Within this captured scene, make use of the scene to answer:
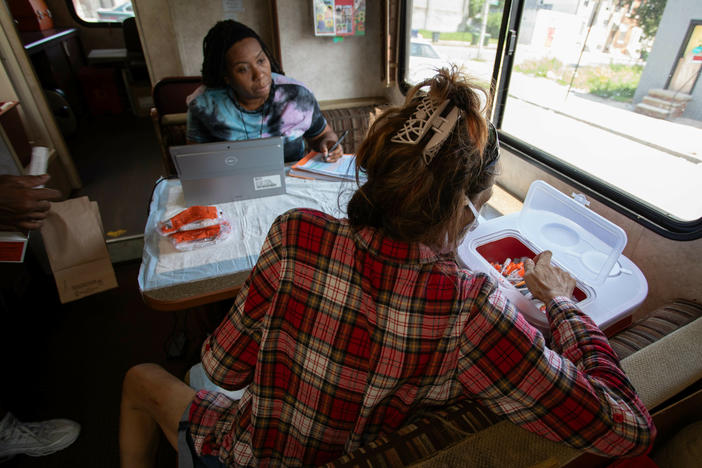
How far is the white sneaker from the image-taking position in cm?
136

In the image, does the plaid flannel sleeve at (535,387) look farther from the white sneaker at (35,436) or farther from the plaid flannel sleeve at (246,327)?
the white sneaker at (35,436)

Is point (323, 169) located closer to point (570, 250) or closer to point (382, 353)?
point (570, 250)

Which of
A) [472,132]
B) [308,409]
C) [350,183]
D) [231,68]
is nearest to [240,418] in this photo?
[308,409]

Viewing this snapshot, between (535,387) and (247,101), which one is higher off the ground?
(247,101)

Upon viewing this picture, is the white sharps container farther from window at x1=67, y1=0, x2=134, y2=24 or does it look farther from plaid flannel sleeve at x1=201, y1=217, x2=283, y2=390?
window at x1=67, y1=0, x2=134, y2=24

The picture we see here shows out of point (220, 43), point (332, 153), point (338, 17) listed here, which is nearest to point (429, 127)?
point (332, 153)

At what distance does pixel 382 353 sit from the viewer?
65cm

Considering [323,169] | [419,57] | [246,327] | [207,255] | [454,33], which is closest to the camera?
[246,327]

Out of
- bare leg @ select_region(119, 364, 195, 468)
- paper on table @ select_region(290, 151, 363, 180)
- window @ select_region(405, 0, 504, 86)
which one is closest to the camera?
bare leg @ select_region(119, 364, 195, 468)

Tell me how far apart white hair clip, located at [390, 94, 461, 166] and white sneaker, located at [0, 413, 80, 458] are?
5.70ft

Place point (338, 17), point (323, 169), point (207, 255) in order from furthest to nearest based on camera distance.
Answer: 1. point (338, 17)
2. point (323, 169)
3. point (207, 255)

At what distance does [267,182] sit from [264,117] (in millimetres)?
632

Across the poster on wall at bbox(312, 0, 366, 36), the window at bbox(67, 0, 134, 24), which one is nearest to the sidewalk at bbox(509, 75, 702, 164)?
the poster on wall at bbox(312, 0, 366, 36)

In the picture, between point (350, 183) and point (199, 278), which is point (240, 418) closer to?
point (199, 278)
